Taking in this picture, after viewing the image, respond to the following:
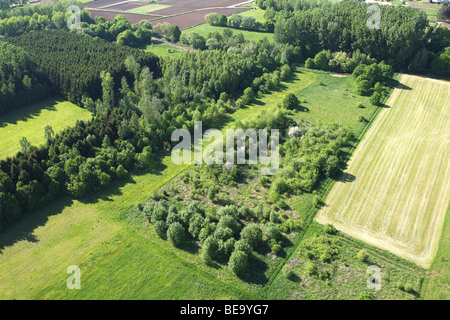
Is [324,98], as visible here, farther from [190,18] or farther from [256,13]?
[190,18]

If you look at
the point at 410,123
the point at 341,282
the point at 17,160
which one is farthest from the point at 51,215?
the point at 410,123

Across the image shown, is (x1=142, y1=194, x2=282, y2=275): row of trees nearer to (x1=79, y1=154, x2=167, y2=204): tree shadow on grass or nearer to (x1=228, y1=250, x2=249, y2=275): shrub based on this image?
(x1=228, y1=250, x2=249, y2=275): shrub

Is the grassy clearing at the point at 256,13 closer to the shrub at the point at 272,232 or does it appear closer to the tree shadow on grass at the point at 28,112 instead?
the tree shadow on grass at the point at 28,112

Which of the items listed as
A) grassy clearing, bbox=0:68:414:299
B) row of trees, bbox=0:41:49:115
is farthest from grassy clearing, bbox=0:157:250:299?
row of trees, bbox=0:41:49:115

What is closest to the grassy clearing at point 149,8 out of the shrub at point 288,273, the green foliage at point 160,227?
the green foliage at point 160,227

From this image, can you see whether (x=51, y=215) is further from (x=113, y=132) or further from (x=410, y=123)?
(x=410, y=123)
